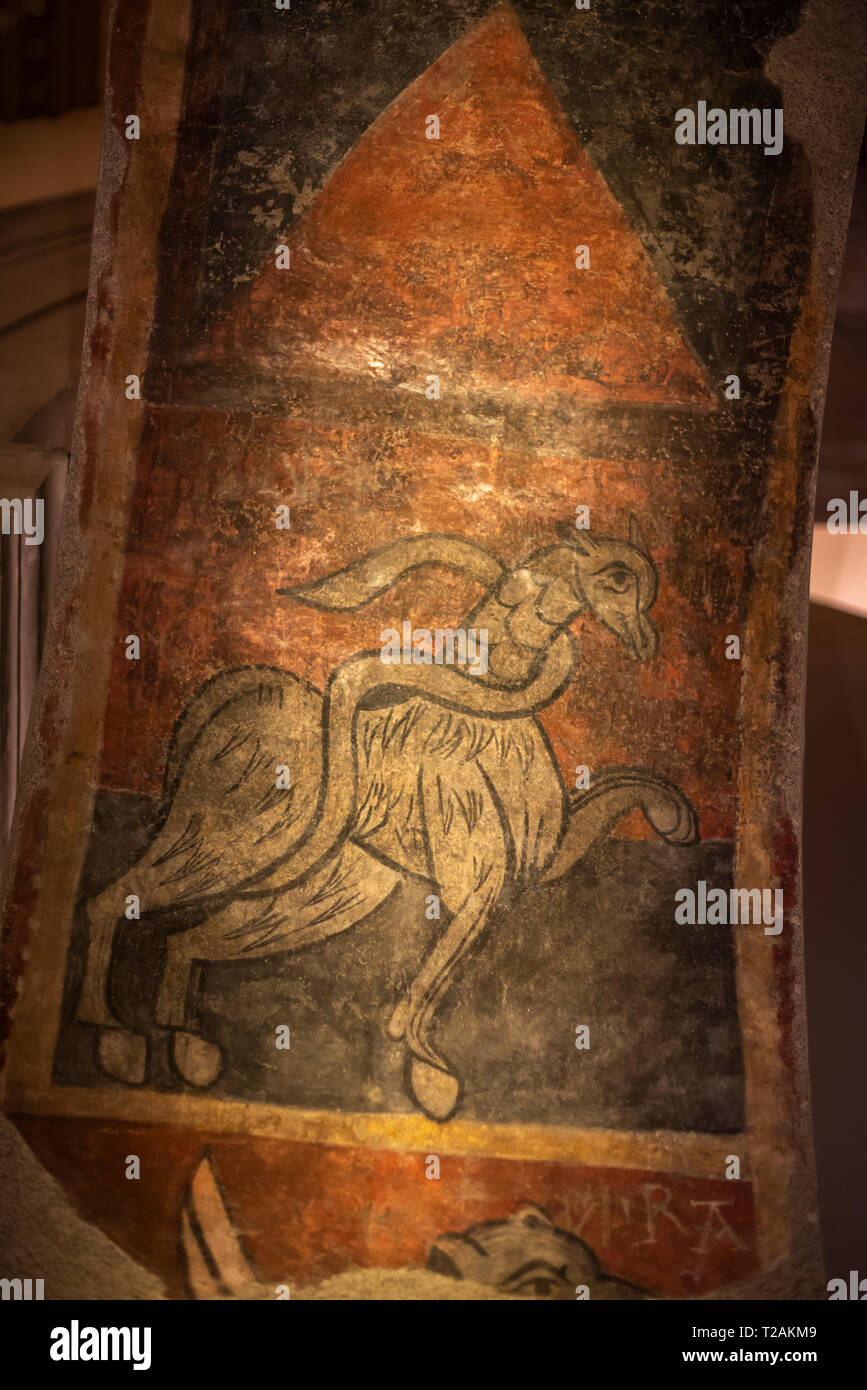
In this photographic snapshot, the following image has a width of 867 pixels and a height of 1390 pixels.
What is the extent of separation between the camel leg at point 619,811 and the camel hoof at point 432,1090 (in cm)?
76

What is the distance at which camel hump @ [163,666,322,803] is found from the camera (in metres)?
3.61

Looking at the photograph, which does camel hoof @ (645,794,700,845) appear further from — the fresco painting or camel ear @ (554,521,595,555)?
camel ear @ (554,521,595,555)

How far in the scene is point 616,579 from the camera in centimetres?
366

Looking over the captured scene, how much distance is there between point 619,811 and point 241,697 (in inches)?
53.3

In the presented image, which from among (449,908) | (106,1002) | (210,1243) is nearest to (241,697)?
(449,908)

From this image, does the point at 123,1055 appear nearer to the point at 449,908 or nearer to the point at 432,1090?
the point at 432,1090

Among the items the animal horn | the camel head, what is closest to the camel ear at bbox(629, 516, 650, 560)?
the camel head

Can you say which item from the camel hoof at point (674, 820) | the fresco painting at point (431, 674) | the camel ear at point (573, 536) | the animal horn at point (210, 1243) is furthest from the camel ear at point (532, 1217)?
the camel ear at point (573, 536)

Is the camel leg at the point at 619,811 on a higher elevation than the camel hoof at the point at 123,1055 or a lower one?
higher

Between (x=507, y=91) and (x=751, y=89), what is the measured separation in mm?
815

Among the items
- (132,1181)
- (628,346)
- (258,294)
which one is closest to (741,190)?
(628,346)

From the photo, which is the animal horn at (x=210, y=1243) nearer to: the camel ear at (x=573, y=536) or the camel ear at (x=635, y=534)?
the camel ear at (x=573, y=536)

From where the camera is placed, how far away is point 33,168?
4512 mm

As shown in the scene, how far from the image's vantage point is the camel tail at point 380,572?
3633mm
